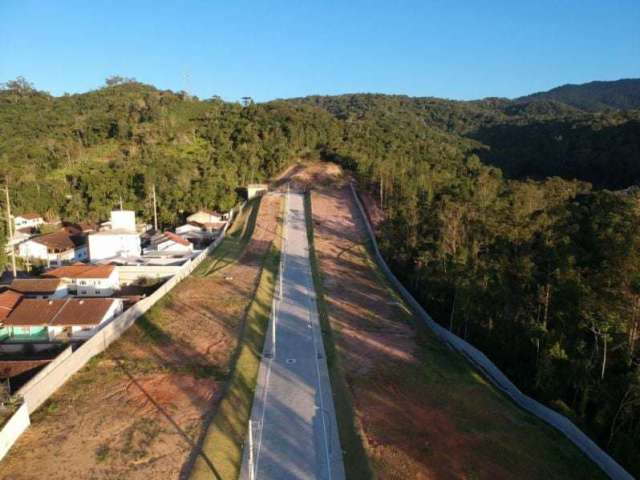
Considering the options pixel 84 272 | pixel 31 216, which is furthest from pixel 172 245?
pixel 31 216

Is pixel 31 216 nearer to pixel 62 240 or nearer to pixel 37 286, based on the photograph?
pixel 62 240

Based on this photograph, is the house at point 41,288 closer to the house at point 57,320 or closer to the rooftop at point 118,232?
the house at point 57,320

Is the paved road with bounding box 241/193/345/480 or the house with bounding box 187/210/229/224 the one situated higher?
the house with bounding box 187/210/229/224

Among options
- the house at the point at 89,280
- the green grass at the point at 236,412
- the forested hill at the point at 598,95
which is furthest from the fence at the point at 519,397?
the forested hill at the point at 598,95

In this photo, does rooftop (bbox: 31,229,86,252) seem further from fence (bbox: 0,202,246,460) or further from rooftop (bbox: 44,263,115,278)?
fence (bbox: 0,202,246,460)

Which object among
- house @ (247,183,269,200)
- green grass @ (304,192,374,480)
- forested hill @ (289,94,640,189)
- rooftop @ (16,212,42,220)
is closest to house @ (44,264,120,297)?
green grass @ (304,192,374,480)

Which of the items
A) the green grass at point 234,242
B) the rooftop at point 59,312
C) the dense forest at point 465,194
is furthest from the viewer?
the green grass at point 234,242
